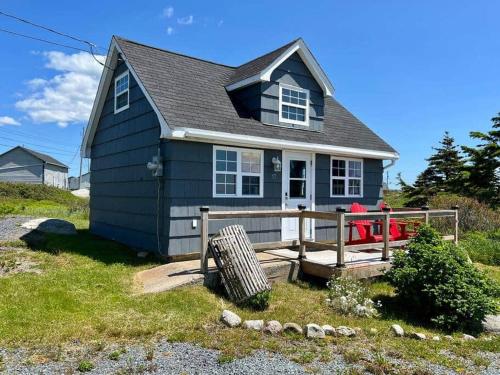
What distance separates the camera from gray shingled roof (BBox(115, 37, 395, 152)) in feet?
28.9

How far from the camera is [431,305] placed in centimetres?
619

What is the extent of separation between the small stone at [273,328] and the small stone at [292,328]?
0.21 ft

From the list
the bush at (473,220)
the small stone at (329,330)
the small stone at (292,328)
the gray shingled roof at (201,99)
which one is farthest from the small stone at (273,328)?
the bush at (473,220)

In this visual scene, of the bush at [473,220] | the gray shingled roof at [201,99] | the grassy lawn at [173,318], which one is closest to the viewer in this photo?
the grassy lawn at [173,318]

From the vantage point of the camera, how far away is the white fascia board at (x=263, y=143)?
824cm

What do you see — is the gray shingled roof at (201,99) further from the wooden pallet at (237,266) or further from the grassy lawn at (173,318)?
the grassy lawn at (173,318)

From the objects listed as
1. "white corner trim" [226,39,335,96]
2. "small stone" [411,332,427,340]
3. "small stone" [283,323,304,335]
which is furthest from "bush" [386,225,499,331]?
"white corner trim" [226,39,335,96]

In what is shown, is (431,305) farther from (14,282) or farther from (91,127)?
(91,127)

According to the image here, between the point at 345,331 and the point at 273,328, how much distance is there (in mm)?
926

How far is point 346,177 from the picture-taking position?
38.4ft

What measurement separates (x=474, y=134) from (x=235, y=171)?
16.2 m

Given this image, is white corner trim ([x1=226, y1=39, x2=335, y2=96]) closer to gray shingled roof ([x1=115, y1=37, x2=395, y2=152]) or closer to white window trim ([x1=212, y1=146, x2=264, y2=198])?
gray shingled roof ([x1=115, y1=37, x2=395, y2=152])

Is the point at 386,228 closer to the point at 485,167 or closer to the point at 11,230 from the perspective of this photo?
the point at 11,230

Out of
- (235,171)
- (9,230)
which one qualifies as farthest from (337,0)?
(9,230)
